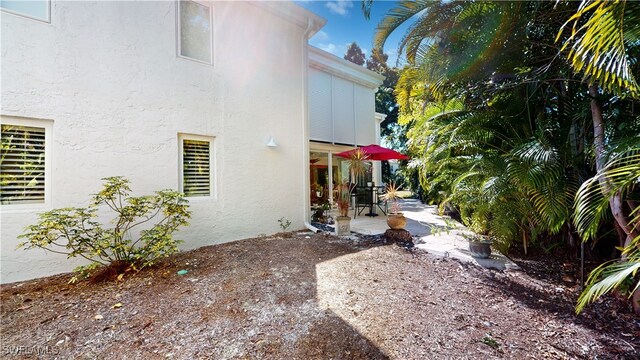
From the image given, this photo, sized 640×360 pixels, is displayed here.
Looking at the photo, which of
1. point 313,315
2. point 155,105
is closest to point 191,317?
point 313,315

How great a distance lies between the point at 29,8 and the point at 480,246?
8.90 m

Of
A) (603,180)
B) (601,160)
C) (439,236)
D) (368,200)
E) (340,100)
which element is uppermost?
(340,100)

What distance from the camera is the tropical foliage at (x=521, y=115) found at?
11.1ft

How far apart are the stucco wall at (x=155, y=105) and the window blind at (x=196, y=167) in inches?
9.0

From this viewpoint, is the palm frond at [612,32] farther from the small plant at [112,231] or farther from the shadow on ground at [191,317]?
the small plant at [112,231]

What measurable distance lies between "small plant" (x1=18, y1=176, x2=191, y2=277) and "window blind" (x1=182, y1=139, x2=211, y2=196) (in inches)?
29.9

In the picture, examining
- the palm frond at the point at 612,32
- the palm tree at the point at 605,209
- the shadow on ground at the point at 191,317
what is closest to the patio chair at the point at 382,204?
the shadow on ground at the point at 191,317

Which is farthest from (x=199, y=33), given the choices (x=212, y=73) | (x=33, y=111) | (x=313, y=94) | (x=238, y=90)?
(x=313, y=94)

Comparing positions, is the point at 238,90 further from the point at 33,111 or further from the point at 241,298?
the point at 241,298

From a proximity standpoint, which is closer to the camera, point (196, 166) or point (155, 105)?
point (155, 105)

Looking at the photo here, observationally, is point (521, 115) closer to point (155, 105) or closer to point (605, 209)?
point (605, 209)

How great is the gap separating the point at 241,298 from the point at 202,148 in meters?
3.75

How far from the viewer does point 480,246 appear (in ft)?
16.5

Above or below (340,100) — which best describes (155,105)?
below
